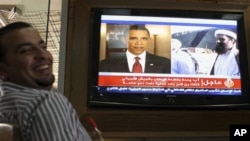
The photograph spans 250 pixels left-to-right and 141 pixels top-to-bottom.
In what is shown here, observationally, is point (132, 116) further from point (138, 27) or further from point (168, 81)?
point (138, 27)

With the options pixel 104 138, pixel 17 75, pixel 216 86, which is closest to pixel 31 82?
pixel 17 75

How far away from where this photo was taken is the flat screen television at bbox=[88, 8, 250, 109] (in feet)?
6.27

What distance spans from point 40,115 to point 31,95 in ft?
0.31

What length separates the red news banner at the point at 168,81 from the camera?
1.91 metres

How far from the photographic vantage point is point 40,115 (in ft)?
3.39

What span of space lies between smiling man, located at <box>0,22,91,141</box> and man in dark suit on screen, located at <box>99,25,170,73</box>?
0.55 meters

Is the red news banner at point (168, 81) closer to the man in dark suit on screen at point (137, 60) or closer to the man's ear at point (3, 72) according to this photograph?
the man in dark suit on screen at point (137, 60)

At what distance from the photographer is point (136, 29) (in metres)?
1.97

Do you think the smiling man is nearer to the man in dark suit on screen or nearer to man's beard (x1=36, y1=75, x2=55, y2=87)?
man's beard (x1=36, y1=75, x2=55, y2=87)

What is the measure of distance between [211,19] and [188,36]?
16 centimetres

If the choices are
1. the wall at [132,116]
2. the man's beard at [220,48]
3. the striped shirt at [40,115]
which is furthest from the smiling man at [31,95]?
the man's beard at [220,48]

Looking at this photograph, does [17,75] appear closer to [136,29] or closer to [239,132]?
[136,29]

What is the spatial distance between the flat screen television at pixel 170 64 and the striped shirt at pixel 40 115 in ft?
2.57

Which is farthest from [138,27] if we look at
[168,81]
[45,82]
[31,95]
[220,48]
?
[31,95]
